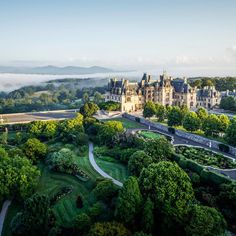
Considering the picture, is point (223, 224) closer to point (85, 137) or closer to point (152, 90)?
point (85, 137)

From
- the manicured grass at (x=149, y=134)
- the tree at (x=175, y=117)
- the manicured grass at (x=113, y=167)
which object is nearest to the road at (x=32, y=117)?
the manicured grass at (x=149, y=134)

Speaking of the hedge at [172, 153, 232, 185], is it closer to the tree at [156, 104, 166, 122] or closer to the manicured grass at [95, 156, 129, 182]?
the manicured grass at [95, 156, 129, 182]

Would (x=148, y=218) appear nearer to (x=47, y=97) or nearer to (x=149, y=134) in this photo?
(x=149, y=134)

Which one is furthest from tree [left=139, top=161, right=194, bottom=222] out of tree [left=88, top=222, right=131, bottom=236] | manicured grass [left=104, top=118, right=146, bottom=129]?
manicured grass [left=104, top=118, right=146, bottom=129]

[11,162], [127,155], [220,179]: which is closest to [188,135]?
[127,155]

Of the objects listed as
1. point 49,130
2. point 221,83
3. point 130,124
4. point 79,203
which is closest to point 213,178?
point 79,203
